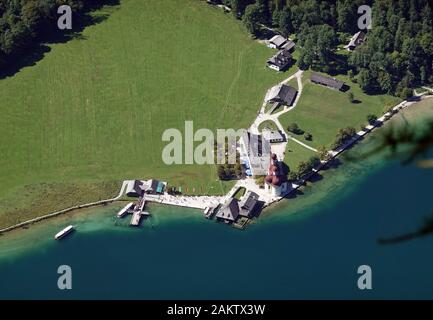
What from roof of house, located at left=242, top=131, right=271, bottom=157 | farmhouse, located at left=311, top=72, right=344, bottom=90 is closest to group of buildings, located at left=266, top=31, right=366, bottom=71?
farmhouse, located at left=311, top=72, right=344, bottom=90

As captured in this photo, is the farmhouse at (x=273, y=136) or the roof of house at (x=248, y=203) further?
the farmhouse at (x=273, y=136)

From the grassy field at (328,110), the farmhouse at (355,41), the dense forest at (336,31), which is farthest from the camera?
the farmhouse at (355,41)

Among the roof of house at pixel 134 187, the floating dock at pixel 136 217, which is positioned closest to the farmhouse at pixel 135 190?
the roof of house at pixel 134 187

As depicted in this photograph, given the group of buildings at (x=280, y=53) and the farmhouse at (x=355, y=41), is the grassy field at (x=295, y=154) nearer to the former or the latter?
the group of buildings at (x=280, y=53)

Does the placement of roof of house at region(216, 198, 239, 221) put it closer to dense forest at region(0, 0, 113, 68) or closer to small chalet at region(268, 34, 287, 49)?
small chalet at region(268, 34, 287, 49)

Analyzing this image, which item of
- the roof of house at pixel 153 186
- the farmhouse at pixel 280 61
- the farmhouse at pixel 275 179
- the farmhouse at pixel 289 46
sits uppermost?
the farmhouse at pixel 289 46

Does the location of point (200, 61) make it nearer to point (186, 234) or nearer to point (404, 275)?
point (186, 234)

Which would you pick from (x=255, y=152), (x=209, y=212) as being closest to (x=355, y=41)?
(x=255, y=152)

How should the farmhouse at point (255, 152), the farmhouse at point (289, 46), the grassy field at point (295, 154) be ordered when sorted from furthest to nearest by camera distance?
1. the farmhouse at point (289, 46)
2. the grassy field at point (295, 154)
3. the farmhouse at point (255, 152)
